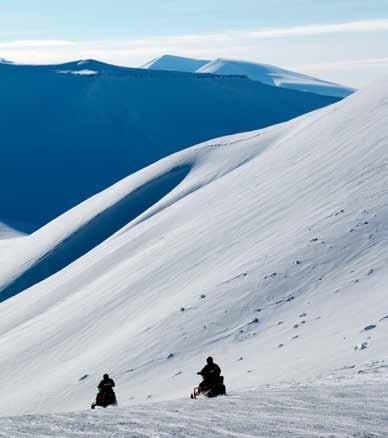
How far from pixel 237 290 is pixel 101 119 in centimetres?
12314

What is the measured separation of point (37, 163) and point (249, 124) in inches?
1593

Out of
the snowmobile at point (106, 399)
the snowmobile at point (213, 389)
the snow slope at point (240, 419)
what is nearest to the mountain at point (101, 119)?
the snowmobile at point (106, 399)

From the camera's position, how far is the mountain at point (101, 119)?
422 ft

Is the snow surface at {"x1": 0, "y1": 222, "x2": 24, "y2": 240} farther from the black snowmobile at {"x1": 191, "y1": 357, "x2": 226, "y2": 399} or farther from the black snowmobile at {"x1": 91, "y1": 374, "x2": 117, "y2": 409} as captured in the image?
the black snowmobile at {"x1": 191, "y1": 357, "x2": 226, "y2": 399}

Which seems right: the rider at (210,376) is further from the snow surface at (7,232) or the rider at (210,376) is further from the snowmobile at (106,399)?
the snow surface at (7,232)

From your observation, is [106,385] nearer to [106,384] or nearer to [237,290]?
[106,384]

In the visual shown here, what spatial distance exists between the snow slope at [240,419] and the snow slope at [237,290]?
3708 mm

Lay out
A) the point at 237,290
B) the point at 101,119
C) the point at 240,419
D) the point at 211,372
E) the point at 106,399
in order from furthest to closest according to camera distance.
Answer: the point at 101,119, the point at 237,290, the point at 106,399, the point at 211,372, the point at 240,419

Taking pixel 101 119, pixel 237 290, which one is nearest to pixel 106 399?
pixel 237 290

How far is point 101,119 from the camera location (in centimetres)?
14675

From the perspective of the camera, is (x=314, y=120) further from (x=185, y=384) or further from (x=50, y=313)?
(x=185, y=384)

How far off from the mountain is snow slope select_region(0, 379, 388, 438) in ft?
351

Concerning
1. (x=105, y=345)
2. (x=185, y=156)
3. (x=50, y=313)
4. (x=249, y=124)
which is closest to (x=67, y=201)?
(x=249, y=124)

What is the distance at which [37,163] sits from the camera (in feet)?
438
